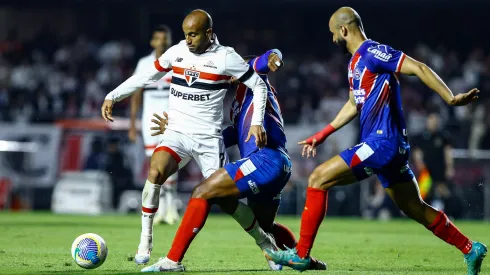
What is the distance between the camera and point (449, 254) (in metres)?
10.4

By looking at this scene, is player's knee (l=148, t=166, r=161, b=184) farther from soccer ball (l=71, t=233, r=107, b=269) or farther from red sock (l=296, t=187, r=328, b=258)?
red sock (l=296, t=187, r=328, b=258)

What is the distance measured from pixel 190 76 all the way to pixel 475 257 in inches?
113

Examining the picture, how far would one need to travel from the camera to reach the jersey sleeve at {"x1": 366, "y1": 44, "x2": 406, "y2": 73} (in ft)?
24.1

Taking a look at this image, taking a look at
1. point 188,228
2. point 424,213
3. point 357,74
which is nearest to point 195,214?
point 188,228

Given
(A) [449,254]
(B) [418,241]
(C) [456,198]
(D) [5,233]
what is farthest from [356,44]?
(C) [456,198]

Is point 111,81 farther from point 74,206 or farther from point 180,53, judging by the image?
point 180,53

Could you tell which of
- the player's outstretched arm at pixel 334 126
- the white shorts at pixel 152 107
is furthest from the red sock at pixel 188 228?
the white shorts at pixel 152 107

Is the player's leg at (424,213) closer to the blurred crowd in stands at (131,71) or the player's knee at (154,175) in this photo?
the player's knee at (154,175)

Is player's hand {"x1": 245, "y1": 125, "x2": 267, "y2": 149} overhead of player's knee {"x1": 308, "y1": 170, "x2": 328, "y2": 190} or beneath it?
overhead

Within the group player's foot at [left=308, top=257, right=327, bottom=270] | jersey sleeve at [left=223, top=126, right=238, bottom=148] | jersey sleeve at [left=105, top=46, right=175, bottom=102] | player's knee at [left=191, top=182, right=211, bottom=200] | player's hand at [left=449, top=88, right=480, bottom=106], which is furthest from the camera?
jersey sleeve at [left=223, top=126, right=238, bottom=148]

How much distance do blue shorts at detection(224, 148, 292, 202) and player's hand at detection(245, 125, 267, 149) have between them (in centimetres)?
15

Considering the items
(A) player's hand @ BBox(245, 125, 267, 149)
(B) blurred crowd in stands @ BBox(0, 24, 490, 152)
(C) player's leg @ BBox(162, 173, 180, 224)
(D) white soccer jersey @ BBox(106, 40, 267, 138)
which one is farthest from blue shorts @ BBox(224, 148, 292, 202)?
(B) blurred crowd in stands @ BBox(0, 24, 490, 152)

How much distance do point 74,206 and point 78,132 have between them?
7.23 ft

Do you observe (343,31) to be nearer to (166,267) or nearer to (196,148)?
(196,148)
